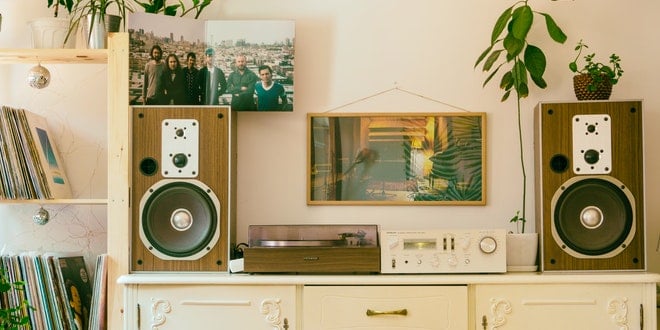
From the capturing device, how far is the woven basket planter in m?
2.55

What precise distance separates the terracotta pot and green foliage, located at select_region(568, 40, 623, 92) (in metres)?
0.54

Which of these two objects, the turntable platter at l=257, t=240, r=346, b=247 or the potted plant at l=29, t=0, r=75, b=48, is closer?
the turntable platter at l=257, t=240, r=346, b=247

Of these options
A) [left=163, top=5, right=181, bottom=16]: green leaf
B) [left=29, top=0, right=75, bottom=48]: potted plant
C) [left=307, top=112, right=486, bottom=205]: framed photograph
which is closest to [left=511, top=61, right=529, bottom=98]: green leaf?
[left=307, top=112, right=486, bottom=205]: framed photograph

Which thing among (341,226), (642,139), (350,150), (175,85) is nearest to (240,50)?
(175,85)

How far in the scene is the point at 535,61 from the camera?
8.57ft

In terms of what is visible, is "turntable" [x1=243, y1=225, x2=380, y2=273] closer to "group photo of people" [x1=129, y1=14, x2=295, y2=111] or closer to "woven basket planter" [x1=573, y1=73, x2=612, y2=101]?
"group photo of people" [x1=129, y1=14, x2=295, y2=111]

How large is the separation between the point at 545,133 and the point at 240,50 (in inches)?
42.3

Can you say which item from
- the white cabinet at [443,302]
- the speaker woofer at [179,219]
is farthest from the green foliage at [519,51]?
the speaker woofer at [179,219]

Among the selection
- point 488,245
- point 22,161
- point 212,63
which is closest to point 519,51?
point 488,245

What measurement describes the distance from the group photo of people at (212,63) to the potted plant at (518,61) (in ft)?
2.30

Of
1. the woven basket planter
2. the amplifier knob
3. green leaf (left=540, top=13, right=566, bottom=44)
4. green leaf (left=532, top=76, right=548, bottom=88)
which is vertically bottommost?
the amplifier knob

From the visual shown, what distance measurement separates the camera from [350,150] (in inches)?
112

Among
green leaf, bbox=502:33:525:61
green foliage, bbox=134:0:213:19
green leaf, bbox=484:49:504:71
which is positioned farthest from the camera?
green foliage, bbox=134:0:213:19

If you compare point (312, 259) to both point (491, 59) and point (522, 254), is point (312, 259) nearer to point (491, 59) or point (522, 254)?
point (522, 254)
